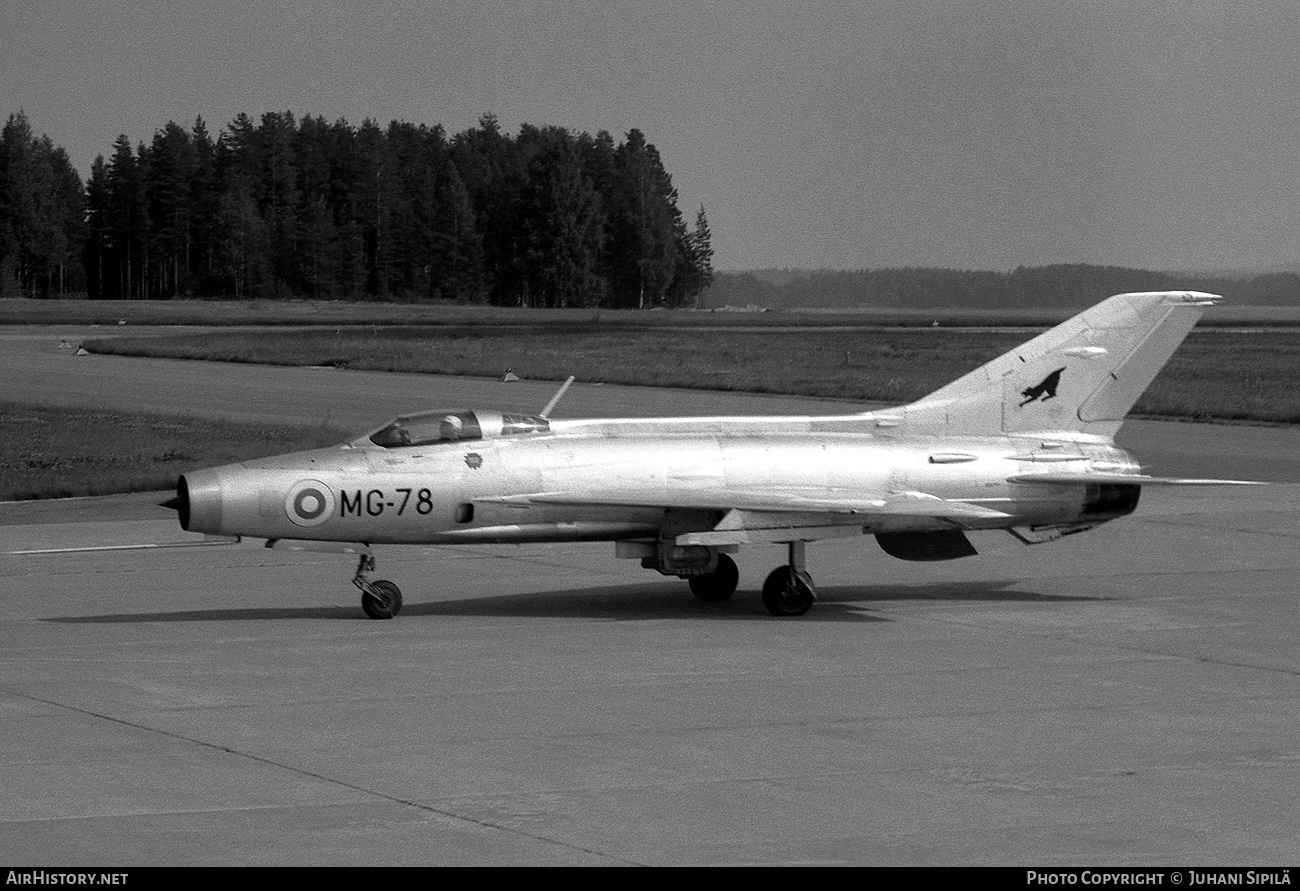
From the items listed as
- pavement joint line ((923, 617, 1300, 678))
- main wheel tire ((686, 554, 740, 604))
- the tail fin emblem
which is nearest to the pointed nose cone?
main wheel tire ((686, 554, 740, 604))

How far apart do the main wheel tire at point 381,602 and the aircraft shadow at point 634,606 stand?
281mm

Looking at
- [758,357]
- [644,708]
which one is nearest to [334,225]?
[758,357]

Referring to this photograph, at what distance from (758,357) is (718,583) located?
47841 millimetres

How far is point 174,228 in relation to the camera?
172 metres

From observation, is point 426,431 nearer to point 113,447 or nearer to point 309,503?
point 309,503

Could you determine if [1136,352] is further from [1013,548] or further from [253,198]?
[253,198]

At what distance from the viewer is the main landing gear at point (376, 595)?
16.2 metres

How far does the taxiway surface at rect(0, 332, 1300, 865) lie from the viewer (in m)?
8.94

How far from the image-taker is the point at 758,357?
65.1m

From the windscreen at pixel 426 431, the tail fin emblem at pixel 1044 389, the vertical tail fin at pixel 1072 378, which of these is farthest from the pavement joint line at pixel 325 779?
the tail fin emblem at pixel 1044 389

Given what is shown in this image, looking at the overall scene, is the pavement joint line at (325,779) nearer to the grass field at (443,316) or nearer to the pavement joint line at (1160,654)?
the pavement joint line at (1160,654)

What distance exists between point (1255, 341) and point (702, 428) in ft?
216
